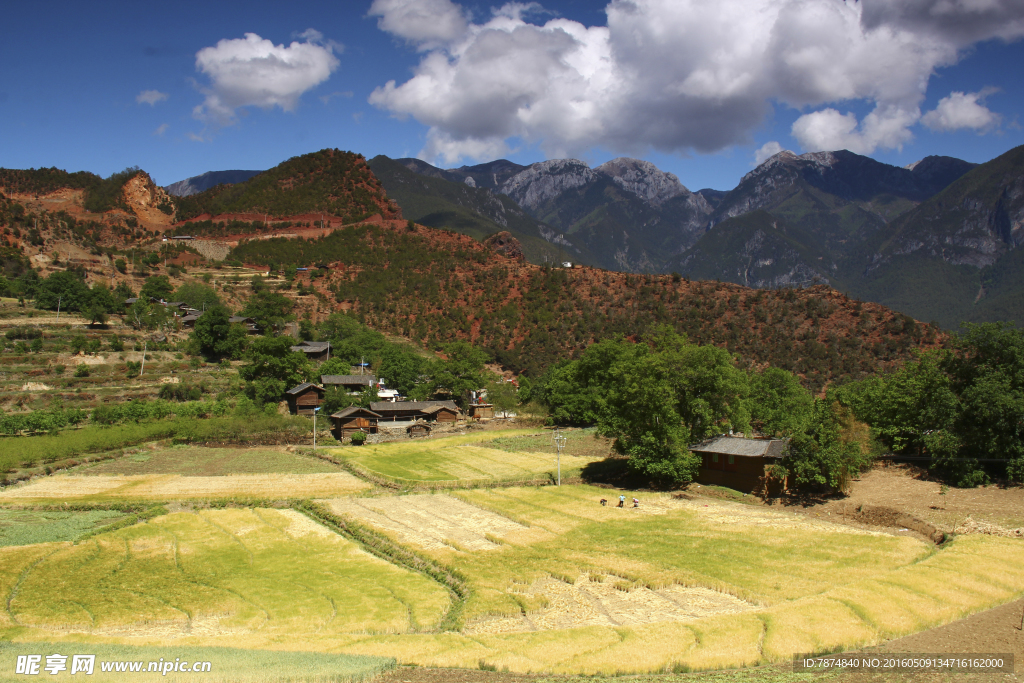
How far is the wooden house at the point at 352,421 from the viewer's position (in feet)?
181

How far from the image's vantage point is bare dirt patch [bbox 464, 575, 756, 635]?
54.4 feet

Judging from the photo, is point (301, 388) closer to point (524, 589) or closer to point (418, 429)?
point (418, 429)

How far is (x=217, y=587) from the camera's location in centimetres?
1967

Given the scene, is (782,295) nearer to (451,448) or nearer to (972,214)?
(451,448)

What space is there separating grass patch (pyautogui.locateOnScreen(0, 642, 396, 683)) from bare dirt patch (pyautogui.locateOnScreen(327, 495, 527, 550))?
35.8 feet

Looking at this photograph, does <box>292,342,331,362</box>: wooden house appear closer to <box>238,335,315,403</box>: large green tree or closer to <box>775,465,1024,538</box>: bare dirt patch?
<box>238,335,315,403</box>: large green tree

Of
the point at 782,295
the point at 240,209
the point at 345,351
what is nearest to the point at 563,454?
the point at 345,351

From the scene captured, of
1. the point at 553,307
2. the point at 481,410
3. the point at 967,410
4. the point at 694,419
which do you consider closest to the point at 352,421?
the point at 481,410

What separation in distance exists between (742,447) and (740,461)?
0.98 metres

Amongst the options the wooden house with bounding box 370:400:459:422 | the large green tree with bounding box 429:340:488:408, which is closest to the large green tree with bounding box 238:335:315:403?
the wooden house with bounding box 370:400:459:422

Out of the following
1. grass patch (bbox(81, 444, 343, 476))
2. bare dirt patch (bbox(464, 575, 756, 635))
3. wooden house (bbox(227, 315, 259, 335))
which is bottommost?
grass patch (bbox(81, 444, 343, 476))

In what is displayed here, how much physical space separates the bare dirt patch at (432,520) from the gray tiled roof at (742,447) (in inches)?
543

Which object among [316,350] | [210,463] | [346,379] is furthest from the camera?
[316,350]

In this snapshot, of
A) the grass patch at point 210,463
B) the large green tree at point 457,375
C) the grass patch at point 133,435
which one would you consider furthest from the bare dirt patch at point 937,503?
the grass patch at point 133,435
